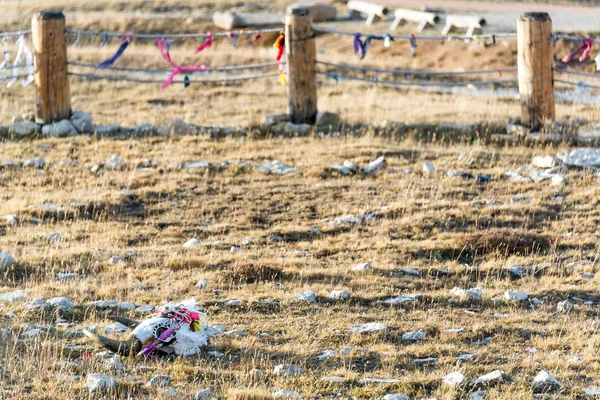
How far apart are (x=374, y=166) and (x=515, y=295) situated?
14.1ft

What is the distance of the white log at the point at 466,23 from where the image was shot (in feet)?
75.8

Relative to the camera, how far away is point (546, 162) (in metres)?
11.6

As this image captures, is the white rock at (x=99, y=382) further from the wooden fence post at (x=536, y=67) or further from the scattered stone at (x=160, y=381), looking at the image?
the wooden fence post at (x=536, y=67)

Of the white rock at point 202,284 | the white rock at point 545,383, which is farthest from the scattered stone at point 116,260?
the white rock at point 545,383

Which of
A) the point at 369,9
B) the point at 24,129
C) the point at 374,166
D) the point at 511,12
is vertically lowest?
the point at 374,166

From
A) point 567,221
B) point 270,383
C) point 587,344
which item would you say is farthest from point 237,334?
point 567,221

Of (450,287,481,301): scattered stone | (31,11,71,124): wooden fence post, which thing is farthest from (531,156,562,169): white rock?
(31,11,71,124): wooden fence post

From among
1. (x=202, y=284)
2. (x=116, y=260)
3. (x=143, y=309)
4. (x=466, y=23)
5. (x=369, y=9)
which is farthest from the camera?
(x=369, y=9)

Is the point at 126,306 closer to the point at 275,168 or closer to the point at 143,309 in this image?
the point at 143,309

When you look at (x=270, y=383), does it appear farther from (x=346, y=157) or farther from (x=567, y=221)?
(x=346, y=157)

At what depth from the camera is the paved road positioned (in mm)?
24734

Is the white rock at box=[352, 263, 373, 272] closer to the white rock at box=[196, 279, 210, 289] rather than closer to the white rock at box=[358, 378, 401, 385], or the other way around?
the white rock at box=[196, 279, 210, 289]

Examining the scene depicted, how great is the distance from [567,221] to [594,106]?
6568mm

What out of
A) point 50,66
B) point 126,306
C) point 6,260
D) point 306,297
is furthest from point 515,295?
point 50,66
